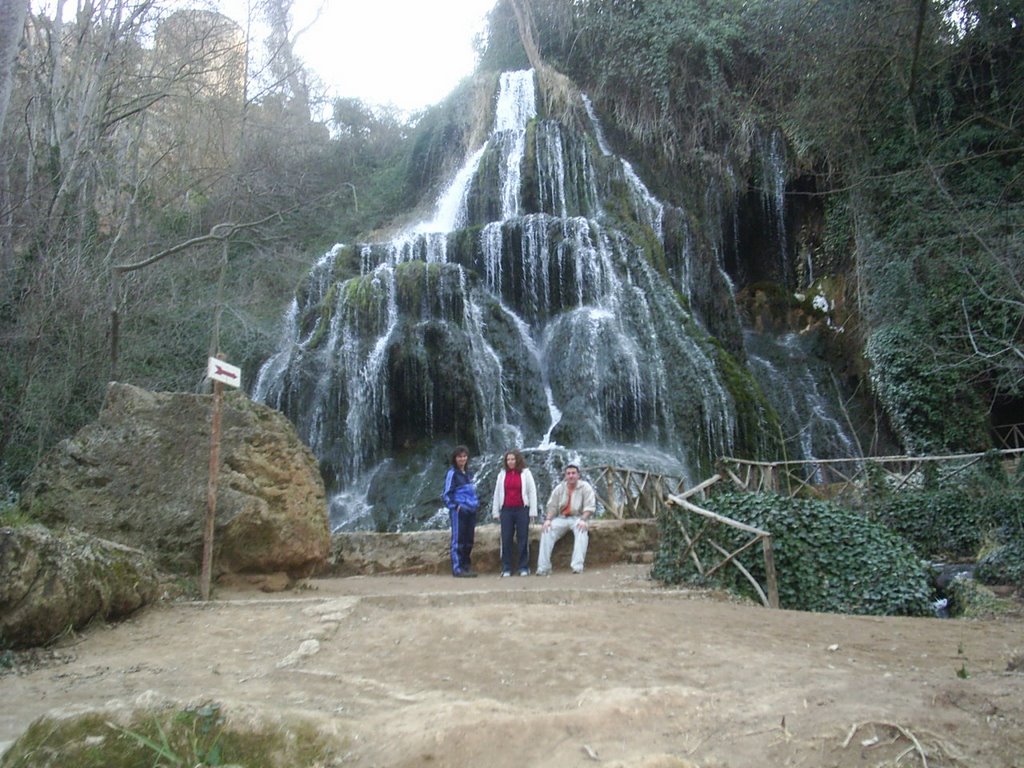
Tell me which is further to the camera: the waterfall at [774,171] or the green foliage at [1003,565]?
the waterfall at [774,171]

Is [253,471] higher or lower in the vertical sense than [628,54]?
lower

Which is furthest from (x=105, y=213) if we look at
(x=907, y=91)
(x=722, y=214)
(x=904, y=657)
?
(x=904, y=657)

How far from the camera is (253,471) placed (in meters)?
6.60

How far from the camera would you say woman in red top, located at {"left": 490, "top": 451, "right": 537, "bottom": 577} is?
794cm

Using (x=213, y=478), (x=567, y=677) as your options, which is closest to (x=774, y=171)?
(x=213, y=478)

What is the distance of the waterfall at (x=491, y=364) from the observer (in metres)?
14.5

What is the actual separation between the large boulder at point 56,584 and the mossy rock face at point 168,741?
1.93m

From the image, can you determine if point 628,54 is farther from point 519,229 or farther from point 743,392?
point 743,392

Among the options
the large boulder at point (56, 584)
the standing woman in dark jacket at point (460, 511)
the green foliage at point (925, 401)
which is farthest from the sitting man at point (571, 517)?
the green foliage at point (925, 401)

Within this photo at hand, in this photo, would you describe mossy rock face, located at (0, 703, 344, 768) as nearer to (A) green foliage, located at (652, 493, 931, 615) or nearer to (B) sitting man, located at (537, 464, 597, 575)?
→ (A) green foliage, located at (652, 493, 931, 615)

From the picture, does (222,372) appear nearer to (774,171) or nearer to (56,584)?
(56,584)

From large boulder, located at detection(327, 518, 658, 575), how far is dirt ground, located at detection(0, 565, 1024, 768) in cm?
219

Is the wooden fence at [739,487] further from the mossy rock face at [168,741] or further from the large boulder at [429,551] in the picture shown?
the mossy rock face at [168,741]

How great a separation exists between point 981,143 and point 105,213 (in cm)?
1809
